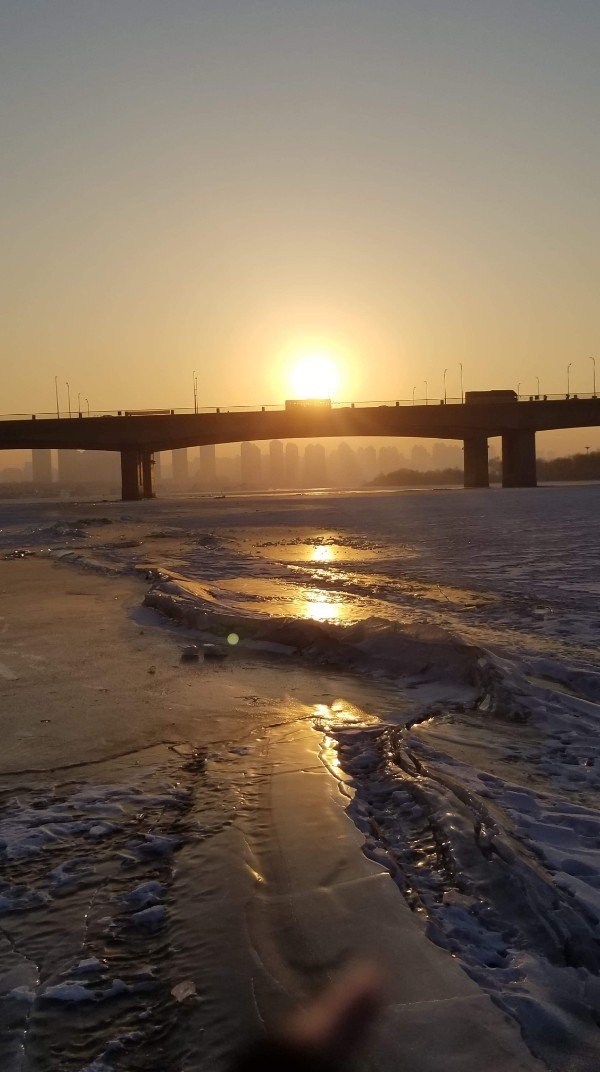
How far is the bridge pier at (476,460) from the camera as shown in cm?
8244

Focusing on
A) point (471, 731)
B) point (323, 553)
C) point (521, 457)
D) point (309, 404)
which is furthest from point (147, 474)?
point (471, 731)

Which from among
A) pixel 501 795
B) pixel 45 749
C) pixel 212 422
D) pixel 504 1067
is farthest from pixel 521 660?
pixel 212 422

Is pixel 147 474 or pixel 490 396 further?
pixel 147 474

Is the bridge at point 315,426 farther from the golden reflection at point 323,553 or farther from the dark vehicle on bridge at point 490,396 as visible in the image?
the golden reflection at point 323,553

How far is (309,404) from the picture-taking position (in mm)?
80000

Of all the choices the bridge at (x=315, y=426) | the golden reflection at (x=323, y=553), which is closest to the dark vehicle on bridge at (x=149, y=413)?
the bridge at (x=315, y=426)

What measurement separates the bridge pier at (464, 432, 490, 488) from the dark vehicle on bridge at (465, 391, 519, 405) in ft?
12.8

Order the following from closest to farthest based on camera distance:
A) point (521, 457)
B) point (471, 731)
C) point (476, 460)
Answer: point (471, 731) → point (521, 457) → point (476, 460)

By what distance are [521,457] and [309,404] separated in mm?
21338

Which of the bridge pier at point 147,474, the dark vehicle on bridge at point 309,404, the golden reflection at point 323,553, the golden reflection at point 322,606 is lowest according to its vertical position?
the golden reflection at point 323,553

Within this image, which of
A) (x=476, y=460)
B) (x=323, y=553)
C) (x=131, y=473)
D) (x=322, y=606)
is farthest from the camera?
(x=476, y=460)

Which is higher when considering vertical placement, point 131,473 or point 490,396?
point 490,396

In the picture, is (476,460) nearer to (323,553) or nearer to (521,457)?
(521,457)

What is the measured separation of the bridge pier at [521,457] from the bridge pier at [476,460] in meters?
3.45
